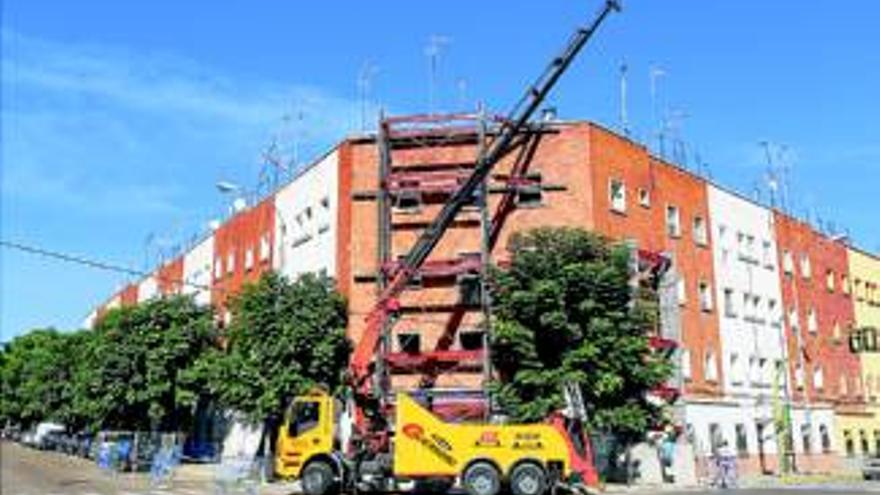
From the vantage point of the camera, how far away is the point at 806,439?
183ft

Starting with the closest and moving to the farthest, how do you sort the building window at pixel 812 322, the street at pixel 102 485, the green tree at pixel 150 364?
the street at pixel 102 485 < the green tree at pixel 150 364 < the building window at pixel 812 322

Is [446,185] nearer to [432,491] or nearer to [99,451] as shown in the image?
[432,491]

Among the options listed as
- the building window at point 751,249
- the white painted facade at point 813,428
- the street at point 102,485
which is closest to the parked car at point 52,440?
the street at point 102,485

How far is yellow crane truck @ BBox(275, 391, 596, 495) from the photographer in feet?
97.4

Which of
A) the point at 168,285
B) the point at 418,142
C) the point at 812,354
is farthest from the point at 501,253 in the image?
the point at 168,285

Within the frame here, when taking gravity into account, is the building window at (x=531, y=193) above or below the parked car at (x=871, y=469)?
above

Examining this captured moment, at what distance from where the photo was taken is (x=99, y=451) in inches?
2008

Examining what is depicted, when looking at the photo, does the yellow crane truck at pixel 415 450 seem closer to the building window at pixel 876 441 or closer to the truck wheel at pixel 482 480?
the truck wheel at pixel 482 480

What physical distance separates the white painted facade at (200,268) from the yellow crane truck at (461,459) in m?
33.6

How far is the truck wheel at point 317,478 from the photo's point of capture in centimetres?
3094

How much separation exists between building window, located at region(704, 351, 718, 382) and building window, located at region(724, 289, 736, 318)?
325cm

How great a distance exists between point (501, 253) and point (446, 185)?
3.43 meters

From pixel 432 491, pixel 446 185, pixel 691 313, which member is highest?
pixel 446 185

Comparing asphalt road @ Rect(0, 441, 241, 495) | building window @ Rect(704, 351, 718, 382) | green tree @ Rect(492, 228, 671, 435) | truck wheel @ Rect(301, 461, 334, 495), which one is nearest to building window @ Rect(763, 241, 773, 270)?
building window @ Rect(704, 351, 718, 382)
